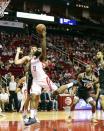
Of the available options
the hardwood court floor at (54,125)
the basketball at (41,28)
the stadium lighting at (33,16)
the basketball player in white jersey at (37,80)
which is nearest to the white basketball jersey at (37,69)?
the basketball player in white jersey at (37,80)

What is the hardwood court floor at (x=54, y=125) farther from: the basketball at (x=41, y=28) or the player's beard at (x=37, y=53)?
the basketball at (x=41, y=28)

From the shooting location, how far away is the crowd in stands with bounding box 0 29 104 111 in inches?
795

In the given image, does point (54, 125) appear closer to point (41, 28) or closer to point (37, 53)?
point (37, 53)

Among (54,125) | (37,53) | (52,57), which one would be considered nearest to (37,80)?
(37,53)

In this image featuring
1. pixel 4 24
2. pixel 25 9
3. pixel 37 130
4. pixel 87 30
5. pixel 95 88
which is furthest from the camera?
pixel 87 30

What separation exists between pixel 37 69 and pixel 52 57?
21.9 m

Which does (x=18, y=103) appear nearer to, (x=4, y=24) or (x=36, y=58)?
(x=36, y=58)

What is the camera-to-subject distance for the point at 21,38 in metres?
34.6

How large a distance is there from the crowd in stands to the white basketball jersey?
9.30 metres

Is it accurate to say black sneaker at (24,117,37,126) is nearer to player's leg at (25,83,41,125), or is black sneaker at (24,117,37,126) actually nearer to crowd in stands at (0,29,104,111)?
player's leg at (25,83,41,125)

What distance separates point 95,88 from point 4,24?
21.5 metres

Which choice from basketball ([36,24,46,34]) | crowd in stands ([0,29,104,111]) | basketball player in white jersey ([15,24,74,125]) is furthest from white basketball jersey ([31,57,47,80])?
crowd in stands ([0,29,104,111])

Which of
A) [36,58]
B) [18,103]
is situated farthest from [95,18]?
[36,58]

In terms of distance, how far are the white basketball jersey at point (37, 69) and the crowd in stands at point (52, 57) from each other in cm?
930
